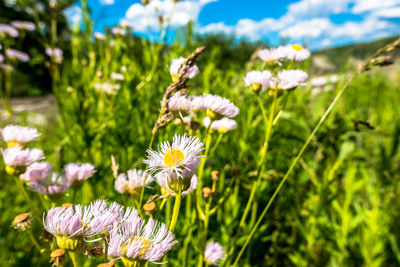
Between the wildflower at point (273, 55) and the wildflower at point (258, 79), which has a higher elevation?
the wildflower at point (273, 55)

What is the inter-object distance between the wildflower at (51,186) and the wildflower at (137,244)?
0.25 metres

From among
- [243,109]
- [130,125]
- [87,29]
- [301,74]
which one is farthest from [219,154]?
[87,29]

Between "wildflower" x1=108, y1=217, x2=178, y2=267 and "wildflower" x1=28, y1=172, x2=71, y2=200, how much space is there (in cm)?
25

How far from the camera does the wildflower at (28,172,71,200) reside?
1.58 ft

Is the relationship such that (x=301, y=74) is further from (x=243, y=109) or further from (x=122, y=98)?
(x=122, y=98)

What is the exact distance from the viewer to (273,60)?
0.60 meters

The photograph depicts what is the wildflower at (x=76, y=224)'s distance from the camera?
0.28 meters

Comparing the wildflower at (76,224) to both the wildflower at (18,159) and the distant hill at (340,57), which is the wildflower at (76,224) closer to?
the wildflower at (18,159)

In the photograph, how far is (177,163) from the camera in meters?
0.33

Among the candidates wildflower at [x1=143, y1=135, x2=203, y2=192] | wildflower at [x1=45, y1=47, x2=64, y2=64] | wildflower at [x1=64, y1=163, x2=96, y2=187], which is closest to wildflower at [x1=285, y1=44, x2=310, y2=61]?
wildflower at [x1=143, y1=135, x2=203, y2=192]

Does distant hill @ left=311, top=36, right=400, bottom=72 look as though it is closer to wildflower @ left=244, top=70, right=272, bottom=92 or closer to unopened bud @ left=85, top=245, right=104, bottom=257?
wildflower @ left=244, top=70, right=272, bottom=92

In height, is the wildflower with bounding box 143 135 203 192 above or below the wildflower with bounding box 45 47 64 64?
below

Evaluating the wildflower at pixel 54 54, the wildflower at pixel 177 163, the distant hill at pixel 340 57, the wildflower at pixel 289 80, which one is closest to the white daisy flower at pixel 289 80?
the wildflower at pixel 289 80

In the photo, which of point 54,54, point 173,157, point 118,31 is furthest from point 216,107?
point 118,31
